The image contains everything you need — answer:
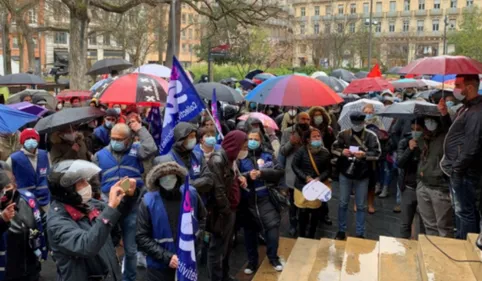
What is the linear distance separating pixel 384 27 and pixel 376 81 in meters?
70.0

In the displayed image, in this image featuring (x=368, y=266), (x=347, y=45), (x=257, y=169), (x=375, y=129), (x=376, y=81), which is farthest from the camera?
(x=347, y=45)

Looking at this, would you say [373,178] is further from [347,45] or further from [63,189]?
[347,45]

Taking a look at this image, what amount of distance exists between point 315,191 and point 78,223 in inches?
136

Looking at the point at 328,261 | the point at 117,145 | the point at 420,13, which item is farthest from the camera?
the point at 420,13

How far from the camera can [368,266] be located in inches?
198

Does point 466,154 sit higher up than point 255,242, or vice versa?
point 466,154

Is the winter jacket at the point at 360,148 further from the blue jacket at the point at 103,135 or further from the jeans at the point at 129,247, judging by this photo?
the blue jacket at the point at 103,135

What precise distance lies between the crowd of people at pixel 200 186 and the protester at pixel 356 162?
15 mm

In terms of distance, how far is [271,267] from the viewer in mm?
5645

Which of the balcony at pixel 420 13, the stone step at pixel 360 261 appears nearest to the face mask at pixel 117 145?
the stone step at pixel 360 261

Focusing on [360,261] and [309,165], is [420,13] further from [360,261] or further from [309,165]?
[360,261]

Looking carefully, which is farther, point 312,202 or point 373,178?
point 373,178

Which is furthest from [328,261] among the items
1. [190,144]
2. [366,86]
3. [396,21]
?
[396,21]

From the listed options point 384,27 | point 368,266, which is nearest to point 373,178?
point 368,266
